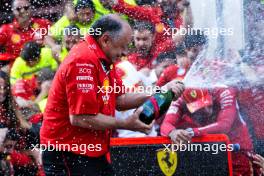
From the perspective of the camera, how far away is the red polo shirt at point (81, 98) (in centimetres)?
447

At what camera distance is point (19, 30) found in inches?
275

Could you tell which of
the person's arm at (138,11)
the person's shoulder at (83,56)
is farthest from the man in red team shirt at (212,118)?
the person's shoulder at (83,56)

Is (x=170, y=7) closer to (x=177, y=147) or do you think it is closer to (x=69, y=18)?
(x=69, y=18)

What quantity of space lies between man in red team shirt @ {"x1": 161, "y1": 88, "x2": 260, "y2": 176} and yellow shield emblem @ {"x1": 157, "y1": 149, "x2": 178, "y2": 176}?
178 mm

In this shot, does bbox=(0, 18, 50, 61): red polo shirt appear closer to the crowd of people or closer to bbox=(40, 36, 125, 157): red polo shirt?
the crowd of people

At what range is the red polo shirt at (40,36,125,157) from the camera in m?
4.47

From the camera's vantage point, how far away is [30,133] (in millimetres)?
6320

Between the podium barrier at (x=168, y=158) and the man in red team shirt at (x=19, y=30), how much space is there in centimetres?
171

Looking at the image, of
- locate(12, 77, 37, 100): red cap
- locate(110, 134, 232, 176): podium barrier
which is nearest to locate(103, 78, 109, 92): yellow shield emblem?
locate(110, 134, 232, 176): podium barrier

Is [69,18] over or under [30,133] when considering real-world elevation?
over

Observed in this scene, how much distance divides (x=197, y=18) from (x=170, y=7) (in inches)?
12.4

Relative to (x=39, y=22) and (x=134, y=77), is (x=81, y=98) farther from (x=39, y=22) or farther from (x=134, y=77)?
(x=39, y=22)

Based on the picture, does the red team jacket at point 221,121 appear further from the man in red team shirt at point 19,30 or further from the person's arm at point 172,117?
the man in red team shirt at point 19,30

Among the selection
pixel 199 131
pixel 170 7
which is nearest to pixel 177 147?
pixel 199 131
